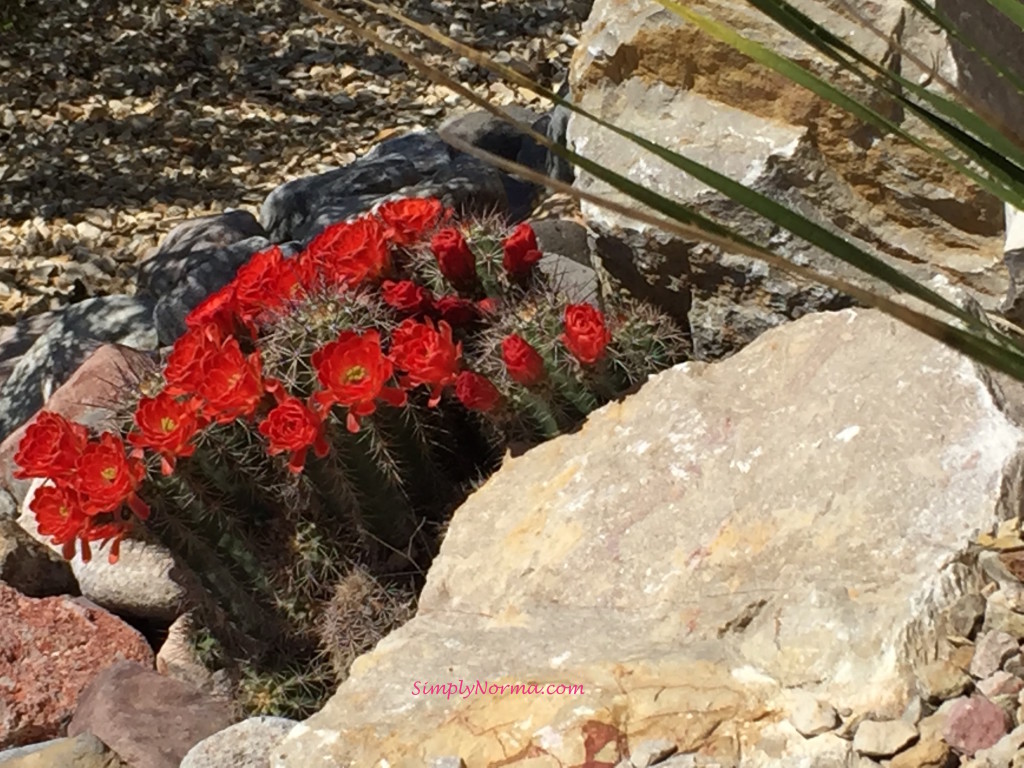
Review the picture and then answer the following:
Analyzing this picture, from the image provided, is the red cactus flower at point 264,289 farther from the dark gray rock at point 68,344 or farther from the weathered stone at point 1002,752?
the weathered stone at point 1002,752

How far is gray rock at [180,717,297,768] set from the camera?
226cm

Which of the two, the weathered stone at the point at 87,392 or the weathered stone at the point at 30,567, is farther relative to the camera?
the weathered stone at the point at 87,392

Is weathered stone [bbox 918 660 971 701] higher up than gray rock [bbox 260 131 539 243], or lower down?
higher up

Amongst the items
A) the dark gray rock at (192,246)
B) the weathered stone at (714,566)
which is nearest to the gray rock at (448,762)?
the weathered stone at (714,566)

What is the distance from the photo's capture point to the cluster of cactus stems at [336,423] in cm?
231

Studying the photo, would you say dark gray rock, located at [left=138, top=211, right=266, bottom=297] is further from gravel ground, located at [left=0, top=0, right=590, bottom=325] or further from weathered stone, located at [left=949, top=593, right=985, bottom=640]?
weathered stone, located at [left=949, top=593, right=985, bottom=640]

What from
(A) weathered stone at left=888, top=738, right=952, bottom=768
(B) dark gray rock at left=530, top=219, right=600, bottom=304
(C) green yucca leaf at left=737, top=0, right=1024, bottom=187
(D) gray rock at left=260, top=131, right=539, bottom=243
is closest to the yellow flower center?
(B) dark gray rock at left=530, top=219, right=600, bottom=304

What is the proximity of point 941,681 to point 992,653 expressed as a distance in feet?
0.26

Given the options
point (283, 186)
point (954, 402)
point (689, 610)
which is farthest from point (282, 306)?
point (283, 186)

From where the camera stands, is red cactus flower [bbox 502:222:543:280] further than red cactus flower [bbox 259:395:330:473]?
Yes

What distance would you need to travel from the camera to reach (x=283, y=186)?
4844 mm

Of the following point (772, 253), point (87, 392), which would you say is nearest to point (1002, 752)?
point (772, 253)

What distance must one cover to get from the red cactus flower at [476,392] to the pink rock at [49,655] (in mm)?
1057

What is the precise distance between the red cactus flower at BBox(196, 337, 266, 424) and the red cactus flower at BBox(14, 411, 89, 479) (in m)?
0.25
